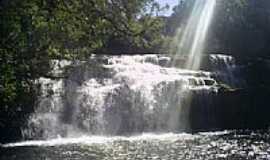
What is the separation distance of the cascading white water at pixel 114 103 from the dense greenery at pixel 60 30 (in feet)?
60.9

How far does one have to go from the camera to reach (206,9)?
59469 millimetres

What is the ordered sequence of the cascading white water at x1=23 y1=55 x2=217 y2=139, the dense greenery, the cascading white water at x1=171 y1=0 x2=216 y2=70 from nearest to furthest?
the dense greenery → the cascading white water at x1=23 y1=55 x2=217 y2=139 → the cascading white water at x1=171 y1=0 x2=216 y2=70

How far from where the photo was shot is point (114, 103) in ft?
106

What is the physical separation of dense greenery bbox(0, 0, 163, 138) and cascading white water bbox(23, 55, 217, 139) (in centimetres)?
1857

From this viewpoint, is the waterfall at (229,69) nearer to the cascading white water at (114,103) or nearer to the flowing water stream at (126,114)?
the flowing water stream at (126,114)

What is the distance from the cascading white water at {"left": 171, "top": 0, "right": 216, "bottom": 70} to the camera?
5172 centimetres

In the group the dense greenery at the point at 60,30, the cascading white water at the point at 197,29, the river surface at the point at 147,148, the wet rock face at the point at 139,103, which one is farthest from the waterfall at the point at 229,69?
the dense greenery at the point at 60,30

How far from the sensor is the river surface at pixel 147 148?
20828mm

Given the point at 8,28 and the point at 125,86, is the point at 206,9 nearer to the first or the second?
the point at 125,86

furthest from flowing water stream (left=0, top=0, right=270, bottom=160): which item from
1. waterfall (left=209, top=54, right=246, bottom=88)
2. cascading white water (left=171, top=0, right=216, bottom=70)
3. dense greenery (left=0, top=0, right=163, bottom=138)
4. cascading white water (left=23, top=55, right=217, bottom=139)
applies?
cascading white water (left=171, top=0, right=216, bottom=70)

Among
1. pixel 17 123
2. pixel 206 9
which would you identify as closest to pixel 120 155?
pixel 17 123

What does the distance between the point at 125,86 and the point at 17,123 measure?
23.9 feet

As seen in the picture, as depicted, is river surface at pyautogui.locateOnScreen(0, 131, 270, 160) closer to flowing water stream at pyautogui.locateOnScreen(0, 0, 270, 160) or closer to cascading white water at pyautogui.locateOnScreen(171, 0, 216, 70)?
flowing water stream at pyautogui.locateOnScreen(0, 0, 270, 160)

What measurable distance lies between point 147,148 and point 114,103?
947 centimetres
